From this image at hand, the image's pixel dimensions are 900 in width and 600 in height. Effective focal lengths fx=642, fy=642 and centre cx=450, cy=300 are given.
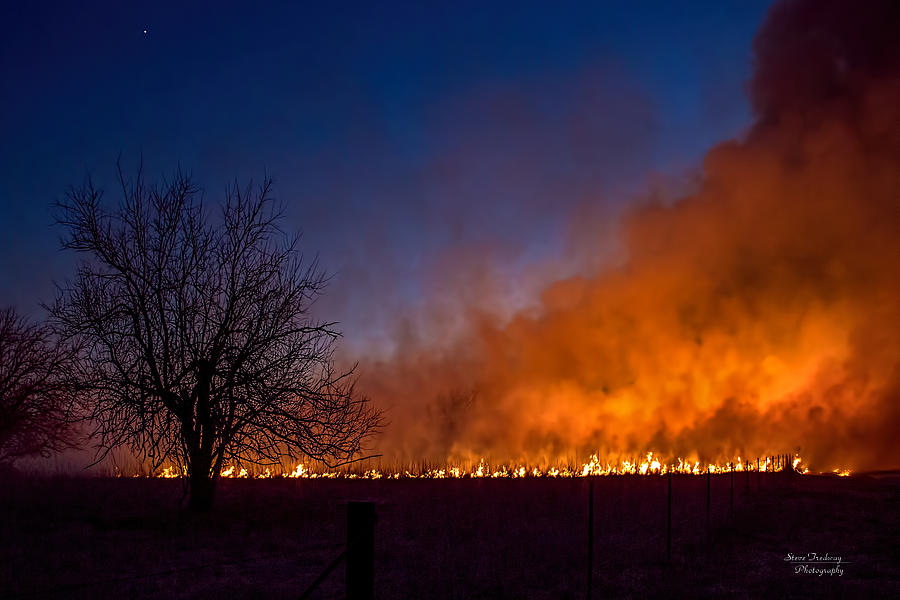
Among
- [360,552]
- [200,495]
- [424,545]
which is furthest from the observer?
[200,495]

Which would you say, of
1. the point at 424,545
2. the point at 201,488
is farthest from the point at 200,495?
the point at 424,545

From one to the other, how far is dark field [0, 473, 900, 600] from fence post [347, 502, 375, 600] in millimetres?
1358

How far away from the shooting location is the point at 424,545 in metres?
16.6

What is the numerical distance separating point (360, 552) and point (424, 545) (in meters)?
10.4

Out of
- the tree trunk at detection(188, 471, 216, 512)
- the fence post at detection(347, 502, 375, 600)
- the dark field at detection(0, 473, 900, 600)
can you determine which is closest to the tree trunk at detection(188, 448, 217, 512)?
the tree trunk at detection(188, 471, 216, 512)

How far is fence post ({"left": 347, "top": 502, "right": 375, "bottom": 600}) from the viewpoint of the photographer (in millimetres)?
6812

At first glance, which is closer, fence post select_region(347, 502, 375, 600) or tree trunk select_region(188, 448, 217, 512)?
fence post select_region(347, 502, 375, 600)

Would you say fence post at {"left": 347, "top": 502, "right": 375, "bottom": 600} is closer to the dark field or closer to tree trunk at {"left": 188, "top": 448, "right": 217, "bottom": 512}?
the dark field

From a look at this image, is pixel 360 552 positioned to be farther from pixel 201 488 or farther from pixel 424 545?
pixel 201 488

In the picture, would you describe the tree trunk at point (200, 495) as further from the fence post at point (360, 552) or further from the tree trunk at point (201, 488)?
the fence post at point (360, 552)

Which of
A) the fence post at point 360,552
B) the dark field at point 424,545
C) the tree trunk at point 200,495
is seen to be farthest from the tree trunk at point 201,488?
the fence post at point 360,552

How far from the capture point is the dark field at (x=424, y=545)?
11828mm

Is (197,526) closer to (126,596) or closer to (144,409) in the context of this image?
(144,409)

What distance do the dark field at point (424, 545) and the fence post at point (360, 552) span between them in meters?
1.36
